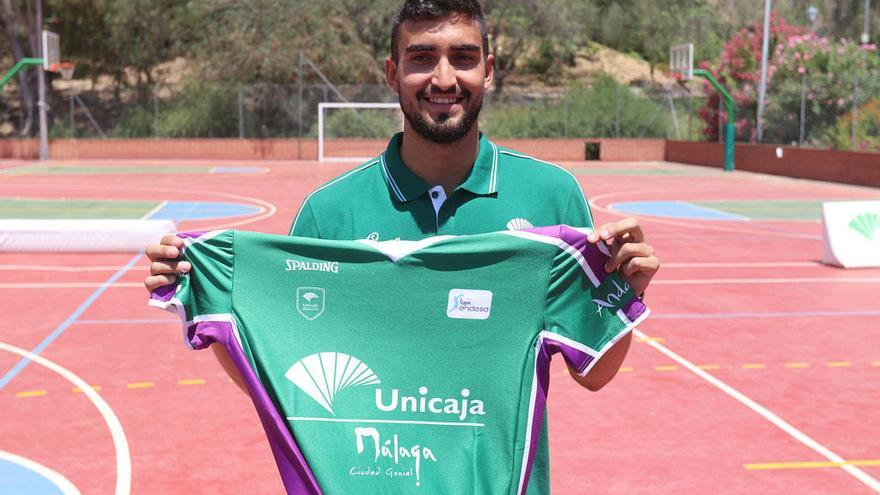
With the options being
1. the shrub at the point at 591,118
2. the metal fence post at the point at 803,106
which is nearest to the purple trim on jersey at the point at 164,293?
the metal fence post at the point at 803,106

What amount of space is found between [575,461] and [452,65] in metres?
4.43

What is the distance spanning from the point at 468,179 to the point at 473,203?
9 cm

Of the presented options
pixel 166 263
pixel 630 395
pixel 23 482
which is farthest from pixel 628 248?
pixel 630 395

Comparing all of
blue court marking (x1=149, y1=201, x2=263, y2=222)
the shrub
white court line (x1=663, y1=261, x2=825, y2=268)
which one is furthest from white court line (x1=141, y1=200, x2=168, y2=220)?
the shrub

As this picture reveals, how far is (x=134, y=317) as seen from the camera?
40.5 ft

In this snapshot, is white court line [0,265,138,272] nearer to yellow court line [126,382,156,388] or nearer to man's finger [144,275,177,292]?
yellow court line [126,382,156,388]

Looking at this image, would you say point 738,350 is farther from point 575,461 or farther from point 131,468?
point 131,468

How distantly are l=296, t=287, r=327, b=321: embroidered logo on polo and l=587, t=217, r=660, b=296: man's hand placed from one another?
39.6 inches

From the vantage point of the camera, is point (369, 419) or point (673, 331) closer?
point (369, 419)

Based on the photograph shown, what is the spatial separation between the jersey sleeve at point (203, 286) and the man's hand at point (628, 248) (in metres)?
1.31

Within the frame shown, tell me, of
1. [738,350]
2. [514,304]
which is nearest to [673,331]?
[738,350]

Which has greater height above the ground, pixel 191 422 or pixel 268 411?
pixel 268 411

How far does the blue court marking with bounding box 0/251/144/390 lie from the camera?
31.8 ft

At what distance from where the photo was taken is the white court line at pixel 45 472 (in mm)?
6791
